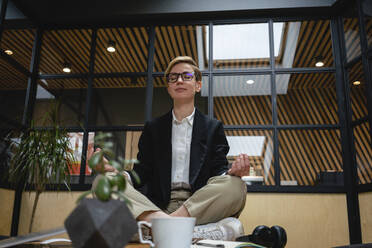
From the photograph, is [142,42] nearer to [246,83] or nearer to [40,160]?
[246,83]

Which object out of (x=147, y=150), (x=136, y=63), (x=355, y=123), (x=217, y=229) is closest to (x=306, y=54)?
(x=355, y=123)

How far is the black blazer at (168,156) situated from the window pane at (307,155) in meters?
1.07

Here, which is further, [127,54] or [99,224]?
[127,54]

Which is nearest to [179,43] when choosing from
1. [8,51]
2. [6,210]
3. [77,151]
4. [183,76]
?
[183,76]

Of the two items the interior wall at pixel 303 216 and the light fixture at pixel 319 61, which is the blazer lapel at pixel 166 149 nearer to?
the interior wall at pixel 303 216

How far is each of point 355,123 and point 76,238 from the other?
9.48 feet

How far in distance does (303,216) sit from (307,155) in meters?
0.58

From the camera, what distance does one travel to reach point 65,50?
3529 millimetres

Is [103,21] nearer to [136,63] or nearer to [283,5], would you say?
[136,63]

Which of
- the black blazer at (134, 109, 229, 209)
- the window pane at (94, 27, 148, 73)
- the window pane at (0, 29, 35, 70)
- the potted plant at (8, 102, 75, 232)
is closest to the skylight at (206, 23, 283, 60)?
the window pane at (94, 27, 148, 73)

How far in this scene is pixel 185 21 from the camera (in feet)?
10.9

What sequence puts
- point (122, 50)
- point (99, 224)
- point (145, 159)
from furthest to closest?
point (122, 50), point (145, 159), point (99, 224)

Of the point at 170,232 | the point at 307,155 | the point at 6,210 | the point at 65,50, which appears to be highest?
the point at 65,50

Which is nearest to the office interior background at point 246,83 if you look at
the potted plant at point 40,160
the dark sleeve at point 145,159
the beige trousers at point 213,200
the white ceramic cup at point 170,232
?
the potted plant at point 40,160
